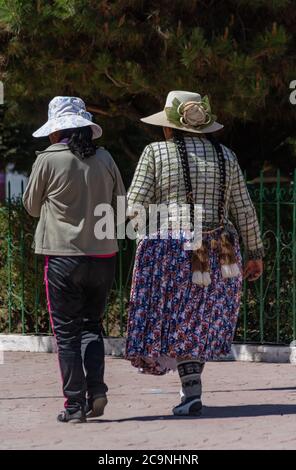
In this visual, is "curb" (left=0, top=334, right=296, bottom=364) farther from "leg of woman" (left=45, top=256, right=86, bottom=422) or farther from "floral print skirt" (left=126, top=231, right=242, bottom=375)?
"leg of woman" (left=45, top=256, right=86, bottom=422)

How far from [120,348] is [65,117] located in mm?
3683

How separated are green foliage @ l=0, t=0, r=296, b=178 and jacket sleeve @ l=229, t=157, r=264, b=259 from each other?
2142mm

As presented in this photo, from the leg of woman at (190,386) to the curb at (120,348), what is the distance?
8.41 ft

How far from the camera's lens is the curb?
9.41 meters

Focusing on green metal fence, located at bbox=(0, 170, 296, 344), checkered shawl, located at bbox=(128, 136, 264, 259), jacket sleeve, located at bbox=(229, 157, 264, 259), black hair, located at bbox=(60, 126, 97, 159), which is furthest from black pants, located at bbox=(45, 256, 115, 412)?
green metal fence, located at bbox=(0, 170, 296, 344)

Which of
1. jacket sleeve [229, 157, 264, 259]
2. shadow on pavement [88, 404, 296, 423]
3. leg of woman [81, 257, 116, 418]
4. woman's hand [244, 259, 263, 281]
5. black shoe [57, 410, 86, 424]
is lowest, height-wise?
shadow on pavement [88, 404, 296, 423]

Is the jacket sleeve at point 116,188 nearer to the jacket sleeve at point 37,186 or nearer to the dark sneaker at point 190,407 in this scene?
the jacket sleeve at point 37,186

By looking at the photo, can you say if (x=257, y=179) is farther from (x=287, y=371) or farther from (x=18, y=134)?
(x=18, y=134)

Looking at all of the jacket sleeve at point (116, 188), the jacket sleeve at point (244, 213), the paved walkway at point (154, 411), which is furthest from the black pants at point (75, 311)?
the jacket sleeve at point (244, 213)

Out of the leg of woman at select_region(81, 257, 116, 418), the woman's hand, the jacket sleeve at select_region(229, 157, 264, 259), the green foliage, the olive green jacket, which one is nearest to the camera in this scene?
the olive green jacket

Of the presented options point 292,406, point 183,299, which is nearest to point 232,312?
point 183,299

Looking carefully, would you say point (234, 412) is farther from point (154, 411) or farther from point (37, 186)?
point (37, 186)

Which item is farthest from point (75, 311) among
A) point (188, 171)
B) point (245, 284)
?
point (245, 284)
